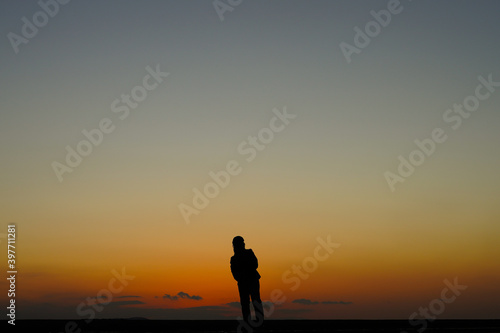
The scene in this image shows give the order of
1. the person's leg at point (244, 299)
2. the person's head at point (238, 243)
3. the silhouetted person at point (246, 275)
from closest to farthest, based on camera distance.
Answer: the person's head at point (238, 243) < the silhouetted person at point (246, 275) < the person's leg at point (244, 299)

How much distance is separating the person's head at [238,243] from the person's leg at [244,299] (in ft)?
3.50

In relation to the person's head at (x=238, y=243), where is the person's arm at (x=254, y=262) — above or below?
below

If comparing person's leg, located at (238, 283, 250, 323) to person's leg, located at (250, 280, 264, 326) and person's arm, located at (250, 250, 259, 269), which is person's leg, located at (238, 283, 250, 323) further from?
person's arm, located at (250, 250, 259, 269)

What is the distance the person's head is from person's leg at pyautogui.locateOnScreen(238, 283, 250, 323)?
1.07m

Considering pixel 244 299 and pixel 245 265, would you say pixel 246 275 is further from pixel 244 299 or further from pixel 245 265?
pixel 244 299

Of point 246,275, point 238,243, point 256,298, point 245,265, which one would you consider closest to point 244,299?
point 256,298

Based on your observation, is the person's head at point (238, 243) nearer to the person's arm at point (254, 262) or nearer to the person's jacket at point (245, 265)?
the person's jacket at point (245, 265)

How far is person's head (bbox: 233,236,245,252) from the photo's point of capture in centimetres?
1670

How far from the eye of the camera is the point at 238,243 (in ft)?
54.9

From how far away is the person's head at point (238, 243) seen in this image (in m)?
16.7

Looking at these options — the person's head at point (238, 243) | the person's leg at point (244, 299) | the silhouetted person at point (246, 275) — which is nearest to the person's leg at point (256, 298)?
A: the silhouetted person at point (246, 275)

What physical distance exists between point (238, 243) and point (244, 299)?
5.41 feet
